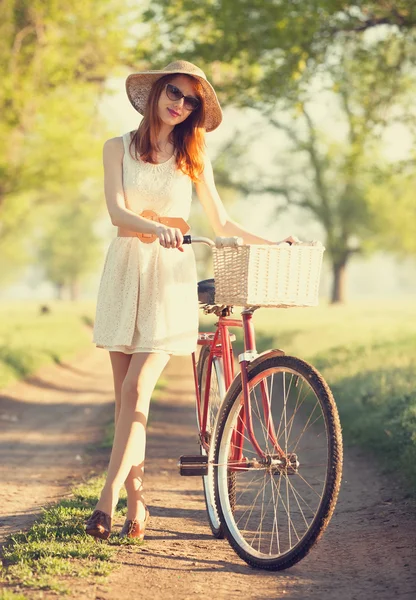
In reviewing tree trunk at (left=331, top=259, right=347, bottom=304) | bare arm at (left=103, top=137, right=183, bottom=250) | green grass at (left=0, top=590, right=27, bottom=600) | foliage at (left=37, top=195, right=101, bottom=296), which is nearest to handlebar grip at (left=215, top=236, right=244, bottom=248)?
bare arm at (left=103, top=137, right=183, bottom=250)

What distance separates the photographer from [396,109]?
1673 centimetres

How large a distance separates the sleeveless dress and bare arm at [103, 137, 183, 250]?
5 centimetres

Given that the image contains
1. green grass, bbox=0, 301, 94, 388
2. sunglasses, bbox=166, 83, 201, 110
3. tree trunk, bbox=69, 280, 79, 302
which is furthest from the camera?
tree trunk, bbox=69, 280, 79, 302

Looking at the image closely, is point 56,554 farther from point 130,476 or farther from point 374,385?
point 374,385

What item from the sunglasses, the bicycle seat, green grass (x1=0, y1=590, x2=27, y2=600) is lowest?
green grass (x1=0, y1=590, x2=27, y2=600)

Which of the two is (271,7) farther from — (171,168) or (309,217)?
(309,217)

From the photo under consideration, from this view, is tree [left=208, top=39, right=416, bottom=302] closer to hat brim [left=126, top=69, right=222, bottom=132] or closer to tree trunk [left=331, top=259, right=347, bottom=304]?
tree trunk [left=331, top=259, right=347, bottom=304]

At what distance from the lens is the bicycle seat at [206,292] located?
521 cm

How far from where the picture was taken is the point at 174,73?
4809 mm

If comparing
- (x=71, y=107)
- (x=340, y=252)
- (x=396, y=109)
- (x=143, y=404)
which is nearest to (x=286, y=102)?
(x=396, y=109)

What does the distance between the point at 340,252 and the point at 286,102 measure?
2708 cm

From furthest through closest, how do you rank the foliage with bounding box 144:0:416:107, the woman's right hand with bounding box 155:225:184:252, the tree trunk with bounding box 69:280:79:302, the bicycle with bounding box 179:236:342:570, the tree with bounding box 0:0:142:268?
the tree trunk with bounding box 69:280:79:302 → the tree with bounding box 0:0:142:268 → the foliage with bounding box 144:0:416:107 → the woman's right hand with bounding box 155:225:184:252 → the bicycle with bounding box 179:236:342:570

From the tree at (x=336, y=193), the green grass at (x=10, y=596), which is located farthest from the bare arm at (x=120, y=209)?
the tree at (x=336, y=193)

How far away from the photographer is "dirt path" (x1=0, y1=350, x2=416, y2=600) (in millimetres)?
4188
